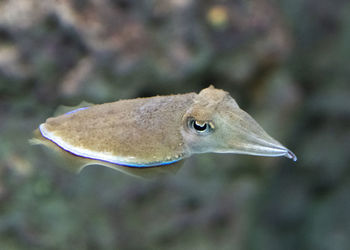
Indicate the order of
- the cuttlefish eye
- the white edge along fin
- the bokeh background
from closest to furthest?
the white edge along fin → the cuttlefish eye → the bokeh background

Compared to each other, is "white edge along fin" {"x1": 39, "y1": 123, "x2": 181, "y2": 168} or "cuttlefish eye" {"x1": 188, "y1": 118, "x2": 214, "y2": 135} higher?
"cuttlefish eye" {"x1": 188, "y1": 118, "x2": 214, "y2": 135}

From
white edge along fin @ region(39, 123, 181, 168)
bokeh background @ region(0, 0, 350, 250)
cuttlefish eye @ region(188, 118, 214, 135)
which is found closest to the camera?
white edge along fin @ region(39, 123, 181, 168)

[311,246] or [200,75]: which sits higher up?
[200,75]

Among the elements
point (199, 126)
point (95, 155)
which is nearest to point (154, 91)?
point (199, 126)

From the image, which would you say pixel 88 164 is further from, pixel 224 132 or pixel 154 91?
pixel 154 91

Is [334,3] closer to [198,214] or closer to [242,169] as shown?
[242,169]

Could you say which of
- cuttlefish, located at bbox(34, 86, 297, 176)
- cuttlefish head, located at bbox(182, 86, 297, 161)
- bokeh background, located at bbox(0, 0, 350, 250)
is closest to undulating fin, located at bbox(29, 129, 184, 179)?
cuttlefish, located at bbox(34, 86, 297, 176)

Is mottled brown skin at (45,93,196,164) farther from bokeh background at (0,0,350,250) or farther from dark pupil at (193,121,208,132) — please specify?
bokeh background at (0,0,350,250)

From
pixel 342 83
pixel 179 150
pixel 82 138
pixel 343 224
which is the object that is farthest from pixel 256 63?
pixel 343 224
